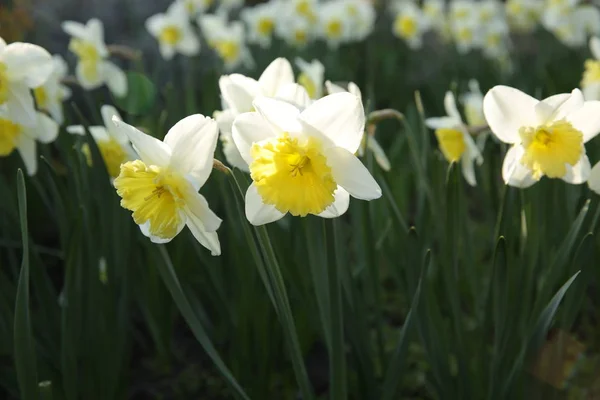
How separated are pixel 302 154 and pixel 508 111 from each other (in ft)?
1.69

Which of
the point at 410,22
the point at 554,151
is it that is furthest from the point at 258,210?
the point at 410,22

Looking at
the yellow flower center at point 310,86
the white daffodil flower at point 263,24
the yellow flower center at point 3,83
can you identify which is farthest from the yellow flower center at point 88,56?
the white daffodil flower at point 263,24

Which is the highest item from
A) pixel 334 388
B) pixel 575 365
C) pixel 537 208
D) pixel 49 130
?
pixel 49 130

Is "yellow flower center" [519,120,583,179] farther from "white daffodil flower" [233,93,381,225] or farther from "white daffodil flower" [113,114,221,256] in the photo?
"white daffodil flower" [113,114,221,256]

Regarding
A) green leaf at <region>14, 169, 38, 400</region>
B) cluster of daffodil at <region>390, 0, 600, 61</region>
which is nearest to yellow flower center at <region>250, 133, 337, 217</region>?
green leaf at <region>14, 169, 38, 400</region>

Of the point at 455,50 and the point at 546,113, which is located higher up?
the point at 455,50

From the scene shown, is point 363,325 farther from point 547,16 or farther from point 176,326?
point 547,16

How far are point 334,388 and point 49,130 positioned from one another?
108 cm

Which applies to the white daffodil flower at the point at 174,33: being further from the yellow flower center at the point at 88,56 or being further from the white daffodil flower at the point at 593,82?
the white daffodil flower at the point at 593,82

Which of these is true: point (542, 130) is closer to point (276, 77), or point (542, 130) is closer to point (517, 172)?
point (517, 172)

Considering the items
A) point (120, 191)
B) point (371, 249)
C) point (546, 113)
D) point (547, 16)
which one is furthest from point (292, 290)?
point (547, 16)

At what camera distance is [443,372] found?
1446 mm

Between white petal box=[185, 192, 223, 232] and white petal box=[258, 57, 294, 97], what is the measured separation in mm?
378

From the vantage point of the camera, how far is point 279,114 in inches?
41.8
